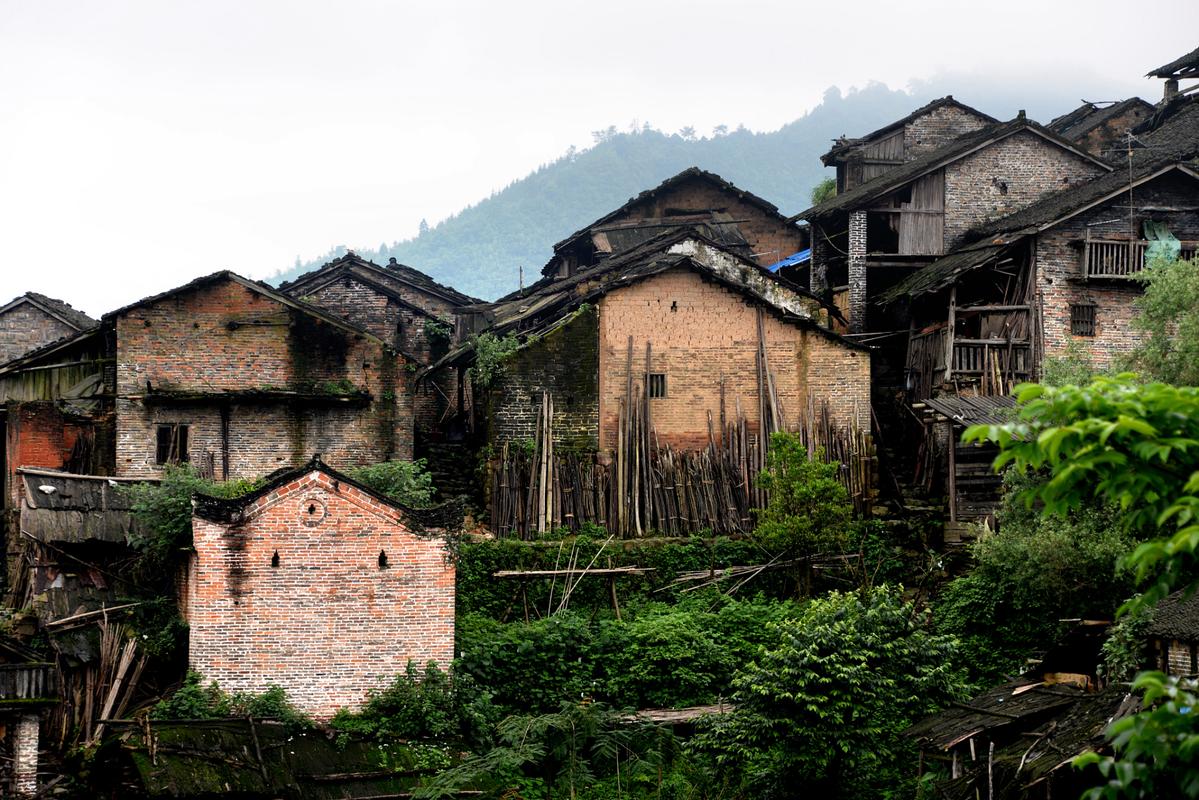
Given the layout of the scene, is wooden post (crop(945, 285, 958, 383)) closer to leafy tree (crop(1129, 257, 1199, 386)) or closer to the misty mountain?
leafy tree (crop(1129, 257, 1199, 386))

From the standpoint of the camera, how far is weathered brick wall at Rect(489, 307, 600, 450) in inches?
1108

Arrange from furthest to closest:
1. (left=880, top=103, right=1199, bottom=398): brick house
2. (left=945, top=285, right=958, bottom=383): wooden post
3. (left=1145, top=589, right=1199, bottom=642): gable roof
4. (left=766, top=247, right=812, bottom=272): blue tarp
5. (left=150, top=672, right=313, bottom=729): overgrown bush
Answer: (left=766, top=247, right=812, bottom=272): blue tarp < (left=880, top=103, right=1199, bottom=398): brick house < (left=945, top=285, right=958, bottom=383): wooden post < (left=150, top=672, right=313, bottom=729): overgrown bush < (left=1145, top=589, right=1199, bottom=642): gable roof

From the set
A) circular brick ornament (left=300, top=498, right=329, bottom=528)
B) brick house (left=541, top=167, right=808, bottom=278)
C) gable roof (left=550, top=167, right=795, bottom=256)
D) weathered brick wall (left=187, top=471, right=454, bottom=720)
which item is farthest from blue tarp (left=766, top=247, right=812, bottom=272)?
circular brick ornament (left=300, top=498, right=329, bottom=528)

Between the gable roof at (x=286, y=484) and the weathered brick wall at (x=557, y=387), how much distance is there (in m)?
5.18

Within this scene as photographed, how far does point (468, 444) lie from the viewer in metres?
30.5

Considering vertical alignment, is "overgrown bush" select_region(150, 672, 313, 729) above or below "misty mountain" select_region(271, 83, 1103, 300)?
below

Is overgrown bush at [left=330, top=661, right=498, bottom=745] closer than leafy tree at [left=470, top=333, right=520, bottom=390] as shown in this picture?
Yes

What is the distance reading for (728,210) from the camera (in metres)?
41.9

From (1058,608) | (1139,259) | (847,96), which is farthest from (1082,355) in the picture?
(847,96)

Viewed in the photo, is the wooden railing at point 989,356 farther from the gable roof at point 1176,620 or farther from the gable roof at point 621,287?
the gable roof at point 1176,620

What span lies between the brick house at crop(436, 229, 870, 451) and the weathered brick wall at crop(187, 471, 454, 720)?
234 inches

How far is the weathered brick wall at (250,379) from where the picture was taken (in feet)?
92.3

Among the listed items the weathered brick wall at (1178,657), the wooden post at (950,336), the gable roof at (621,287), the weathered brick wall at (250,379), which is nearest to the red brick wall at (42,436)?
the weathered brick wall at (250,379)

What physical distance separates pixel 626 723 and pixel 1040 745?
6.32 m
